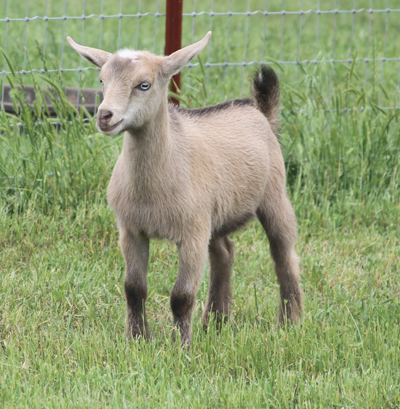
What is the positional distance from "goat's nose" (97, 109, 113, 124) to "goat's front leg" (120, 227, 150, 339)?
0.77m

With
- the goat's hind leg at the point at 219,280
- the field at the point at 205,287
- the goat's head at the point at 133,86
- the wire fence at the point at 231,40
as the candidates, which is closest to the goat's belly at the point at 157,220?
the goat's head at the point at 133,86

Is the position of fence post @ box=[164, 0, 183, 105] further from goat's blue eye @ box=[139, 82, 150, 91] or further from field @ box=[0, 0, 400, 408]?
goat's blue eye @ box=[139, 82, 150, 91]

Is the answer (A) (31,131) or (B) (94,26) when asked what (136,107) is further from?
(B) (94,26)

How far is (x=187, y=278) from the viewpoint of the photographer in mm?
3799

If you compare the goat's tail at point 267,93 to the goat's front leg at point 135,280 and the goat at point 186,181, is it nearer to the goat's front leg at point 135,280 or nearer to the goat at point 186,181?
the goat at point 186,181

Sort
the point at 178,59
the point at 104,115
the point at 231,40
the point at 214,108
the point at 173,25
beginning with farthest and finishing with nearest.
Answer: the point at 231,40 → the point at 173,25 → the point at 214,108 → the point at 178,59 → the point at 104,115

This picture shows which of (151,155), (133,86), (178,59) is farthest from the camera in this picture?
(151,155)

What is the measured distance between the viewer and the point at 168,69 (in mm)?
3568

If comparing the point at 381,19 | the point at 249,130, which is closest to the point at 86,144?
the point at 249,130

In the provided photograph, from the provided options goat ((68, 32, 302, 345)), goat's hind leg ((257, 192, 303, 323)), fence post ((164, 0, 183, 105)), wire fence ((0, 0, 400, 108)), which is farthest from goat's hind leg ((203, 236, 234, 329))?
wire fence ((0, 0, 400, 108))

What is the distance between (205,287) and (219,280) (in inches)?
13.4

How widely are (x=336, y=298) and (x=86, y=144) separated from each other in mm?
2193

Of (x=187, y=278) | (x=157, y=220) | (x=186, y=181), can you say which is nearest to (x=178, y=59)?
(x=186, y=181)

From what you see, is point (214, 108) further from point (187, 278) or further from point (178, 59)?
point (187, 278)
